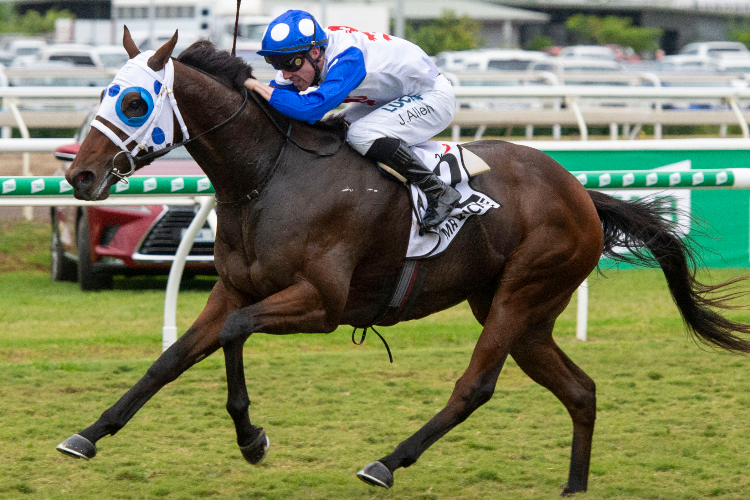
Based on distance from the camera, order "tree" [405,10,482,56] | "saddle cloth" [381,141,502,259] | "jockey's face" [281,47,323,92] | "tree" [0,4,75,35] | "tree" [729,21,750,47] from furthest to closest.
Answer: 1. "tree" [0,4,75,35]
2. "tree" [729,21,750,47]
3. "tree" [405,10,482,56]
4. "saddle cloth" [381,141,502,259]
5. "jockey's face" [281,47,323,92]

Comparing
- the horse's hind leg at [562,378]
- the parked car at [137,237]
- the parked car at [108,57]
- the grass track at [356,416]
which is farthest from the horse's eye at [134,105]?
the parked car at [108,57]

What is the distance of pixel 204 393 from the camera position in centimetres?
510

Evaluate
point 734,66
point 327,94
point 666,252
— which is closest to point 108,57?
point 734,66

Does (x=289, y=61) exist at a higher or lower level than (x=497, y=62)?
higher

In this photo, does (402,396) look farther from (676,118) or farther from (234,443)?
(676,118)

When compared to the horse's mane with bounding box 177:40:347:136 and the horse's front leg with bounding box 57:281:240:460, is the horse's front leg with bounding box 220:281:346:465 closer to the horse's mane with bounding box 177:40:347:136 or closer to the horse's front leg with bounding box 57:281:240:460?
the horse's front leg with bounding box 57:281:240:460

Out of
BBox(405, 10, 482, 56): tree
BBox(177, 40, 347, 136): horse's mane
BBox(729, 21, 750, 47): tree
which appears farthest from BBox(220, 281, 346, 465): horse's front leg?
BBox(729, 21, 750, 47): tree

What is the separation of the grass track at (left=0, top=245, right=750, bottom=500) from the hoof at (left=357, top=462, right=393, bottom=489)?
0.90 ft

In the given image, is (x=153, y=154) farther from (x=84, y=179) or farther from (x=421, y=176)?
(x=421, y=176)

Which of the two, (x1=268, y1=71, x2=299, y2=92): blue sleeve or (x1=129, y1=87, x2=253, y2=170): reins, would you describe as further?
(x1=268, y1=71, x2=299, y2=92): blue sleeve

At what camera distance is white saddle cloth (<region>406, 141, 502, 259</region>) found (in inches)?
149

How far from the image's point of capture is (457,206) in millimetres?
3807

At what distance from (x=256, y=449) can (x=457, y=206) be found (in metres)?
1.17

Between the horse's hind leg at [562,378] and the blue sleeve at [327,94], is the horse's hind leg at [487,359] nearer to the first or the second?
the horse's hind leg at [562,378]
